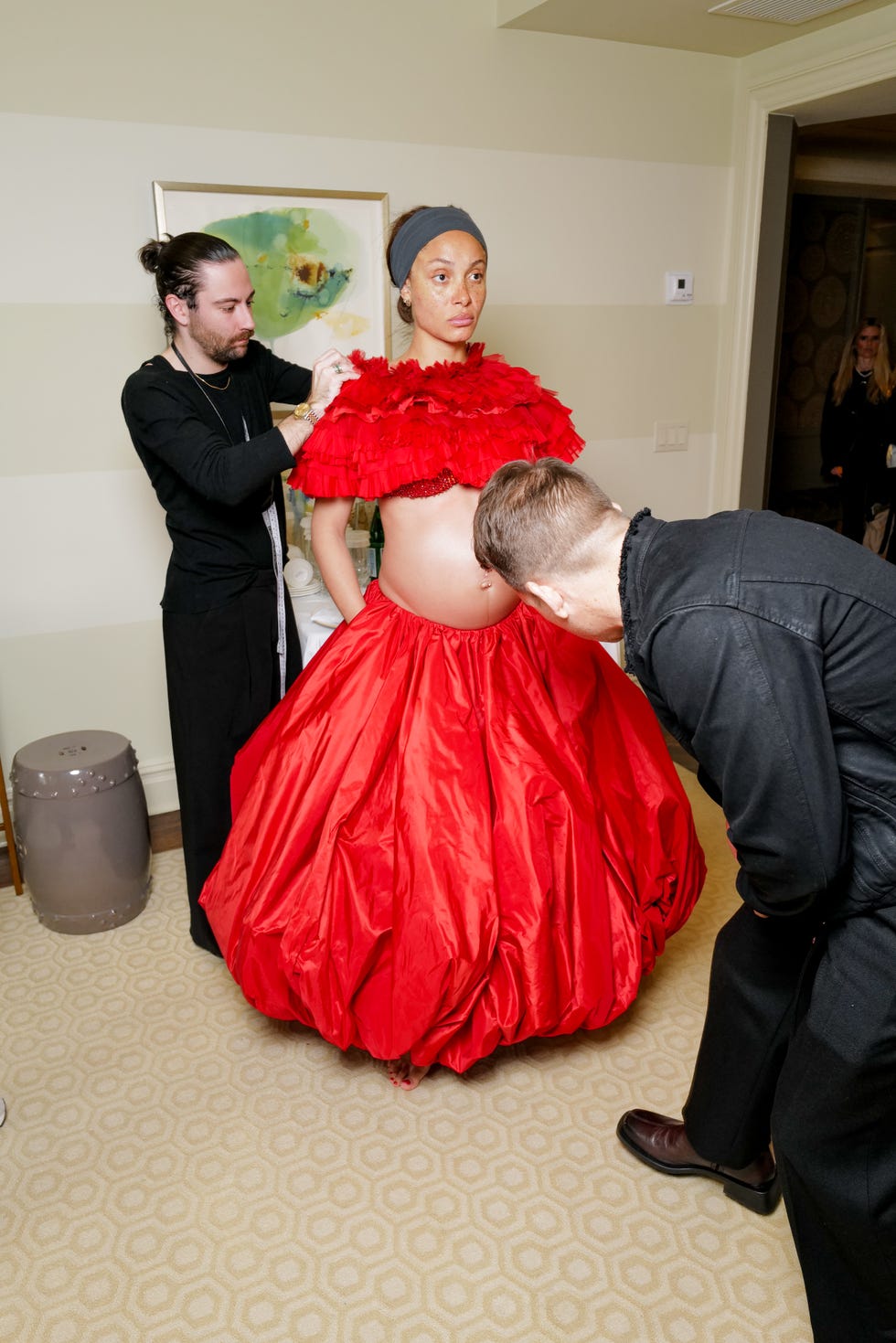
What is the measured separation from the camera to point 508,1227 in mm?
1737

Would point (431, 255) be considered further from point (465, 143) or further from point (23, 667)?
point (23, 667)

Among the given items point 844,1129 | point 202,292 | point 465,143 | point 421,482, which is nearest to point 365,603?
point 421,482

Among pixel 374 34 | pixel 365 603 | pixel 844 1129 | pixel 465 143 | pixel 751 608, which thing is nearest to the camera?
pixel 751 608

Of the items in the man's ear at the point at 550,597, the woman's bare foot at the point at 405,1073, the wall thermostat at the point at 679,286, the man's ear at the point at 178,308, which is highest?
the wall thermostat at the point at 679,286

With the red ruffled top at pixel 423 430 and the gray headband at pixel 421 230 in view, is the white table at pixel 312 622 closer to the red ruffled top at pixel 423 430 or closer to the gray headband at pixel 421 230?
the red ruffled top at pixel 423 430

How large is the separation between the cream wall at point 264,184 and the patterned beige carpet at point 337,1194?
1050 millimetres

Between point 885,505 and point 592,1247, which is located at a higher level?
point 885,505

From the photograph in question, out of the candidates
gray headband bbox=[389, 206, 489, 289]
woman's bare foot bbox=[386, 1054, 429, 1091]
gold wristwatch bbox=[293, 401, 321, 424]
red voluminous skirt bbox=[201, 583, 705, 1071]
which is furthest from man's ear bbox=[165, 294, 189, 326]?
woman's bare foot bbox=[386, 1054, 429, 1091]

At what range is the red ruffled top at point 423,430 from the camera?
2016 mm

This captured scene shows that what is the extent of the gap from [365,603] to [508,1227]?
3.95 ft

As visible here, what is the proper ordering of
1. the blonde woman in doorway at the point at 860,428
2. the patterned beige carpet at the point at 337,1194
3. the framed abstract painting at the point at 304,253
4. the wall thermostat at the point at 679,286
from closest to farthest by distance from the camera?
1. the patterned beige carpet at the point at 337,1194
2. the framed abstract painting at the point at 304,253
3. the wall thermostat at the point at 679,286
4. the blonde woman in doorway at the point at 860,428

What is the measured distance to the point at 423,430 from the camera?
2.01m

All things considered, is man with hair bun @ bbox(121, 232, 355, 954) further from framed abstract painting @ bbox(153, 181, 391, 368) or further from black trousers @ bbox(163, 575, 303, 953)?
framed abstract painting @ bbox(153, 181, 391, 368)

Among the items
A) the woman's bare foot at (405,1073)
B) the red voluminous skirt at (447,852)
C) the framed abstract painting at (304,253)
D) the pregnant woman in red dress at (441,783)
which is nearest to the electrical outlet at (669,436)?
the framed abstract painting at (304,253)
